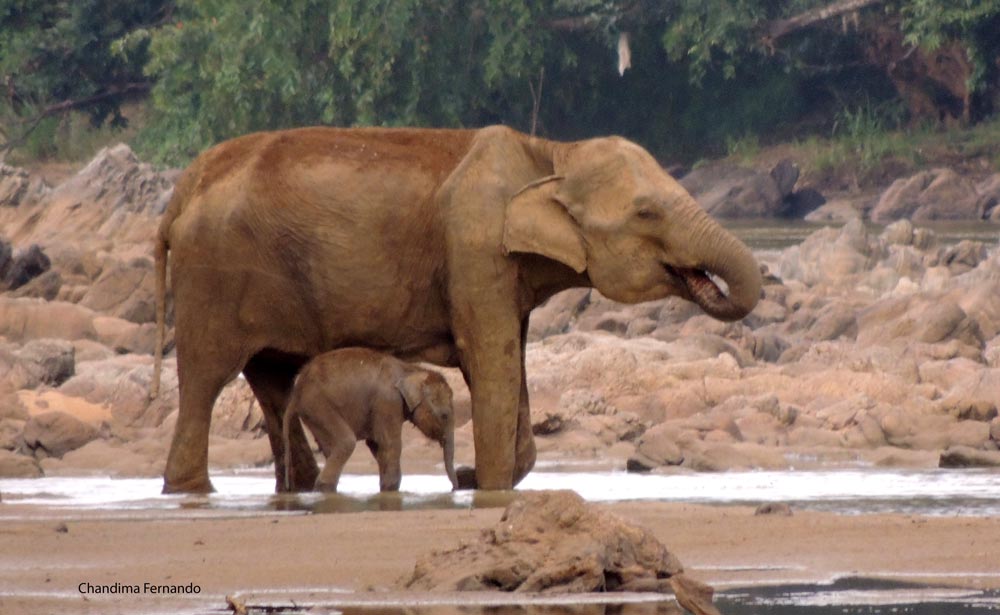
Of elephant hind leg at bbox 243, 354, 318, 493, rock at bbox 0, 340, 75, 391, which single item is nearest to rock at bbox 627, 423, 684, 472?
elephant hind leg at bbox 243, 354, 318, 493

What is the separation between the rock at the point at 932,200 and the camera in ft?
128

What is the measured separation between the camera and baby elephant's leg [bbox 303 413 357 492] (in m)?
12.1

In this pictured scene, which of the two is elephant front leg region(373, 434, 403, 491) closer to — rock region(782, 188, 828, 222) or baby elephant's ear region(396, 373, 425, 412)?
baby elephant's ear region(396, 373, 425, 412)

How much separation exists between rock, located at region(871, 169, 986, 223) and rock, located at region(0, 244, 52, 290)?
784 inches

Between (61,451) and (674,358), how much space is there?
4719 millimetres

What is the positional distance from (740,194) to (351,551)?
32.8 meters

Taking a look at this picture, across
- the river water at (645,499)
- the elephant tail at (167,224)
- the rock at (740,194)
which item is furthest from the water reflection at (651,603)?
the rock at (740,194)

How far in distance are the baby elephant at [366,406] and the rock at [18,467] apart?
1.72m

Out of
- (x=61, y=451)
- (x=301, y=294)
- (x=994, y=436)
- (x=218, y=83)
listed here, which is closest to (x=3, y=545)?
(x=301, y=294)

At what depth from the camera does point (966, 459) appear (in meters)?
13.2

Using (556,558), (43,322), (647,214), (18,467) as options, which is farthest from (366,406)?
(43,322)

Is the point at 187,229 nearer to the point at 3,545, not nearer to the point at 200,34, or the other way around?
the point at 3,545

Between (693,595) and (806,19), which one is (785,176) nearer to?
(806,19)

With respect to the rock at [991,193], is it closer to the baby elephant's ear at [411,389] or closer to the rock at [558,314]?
the rock at [558,314]
